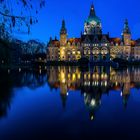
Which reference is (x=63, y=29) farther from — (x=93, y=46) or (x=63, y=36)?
(x=93, y=46)

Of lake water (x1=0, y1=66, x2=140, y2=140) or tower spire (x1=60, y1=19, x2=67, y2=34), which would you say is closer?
lake water (x1=0, y1=66, x2=140, y2=140)

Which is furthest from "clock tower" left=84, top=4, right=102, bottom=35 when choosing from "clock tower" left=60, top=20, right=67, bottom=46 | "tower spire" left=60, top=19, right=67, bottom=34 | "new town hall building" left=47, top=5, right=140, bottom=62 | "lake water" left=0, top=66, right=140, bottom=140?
"lake water" left=0, top=66, right=140, bottom=140

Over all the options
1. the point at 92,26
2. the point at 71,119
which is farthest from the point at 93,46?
the point at 71,119

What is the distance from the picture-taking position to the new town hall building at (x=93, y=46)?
153 m

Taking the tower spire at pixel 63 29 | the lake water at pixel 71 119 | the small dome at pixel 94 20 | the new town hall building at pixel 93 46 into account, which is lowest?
the lake water at pixel 71 119

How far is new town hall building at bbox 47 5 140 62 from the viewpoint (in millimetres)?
152625

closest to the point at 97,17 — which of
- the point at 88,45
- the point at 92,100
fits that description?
the point at 88,45

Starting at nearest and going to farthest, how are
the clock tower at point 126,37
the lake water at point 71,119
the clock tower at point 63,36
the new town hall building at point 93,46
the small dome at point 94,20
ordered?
the lake water at point 71,119, the new town hall building at point 93,46, the clock tower at point 63,36, the clock tower at point 126,37, the small dome at point 94,20

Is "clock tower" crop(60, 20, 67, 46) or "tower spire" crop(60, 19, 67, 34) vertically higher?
"tower spire" crop(60, 19, 67, 34)

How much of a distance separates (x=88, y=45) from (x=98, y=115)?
A: 13726 centimetres

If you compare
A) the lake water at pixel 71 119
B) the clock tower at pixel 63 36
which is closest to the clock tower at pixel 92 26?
the clock tower at pixel 63 36

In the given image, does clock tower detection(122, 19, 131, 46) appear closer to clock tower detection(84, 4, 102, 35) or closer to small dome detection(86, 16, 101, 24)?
clock tower detection(84, 4, 102, 35)

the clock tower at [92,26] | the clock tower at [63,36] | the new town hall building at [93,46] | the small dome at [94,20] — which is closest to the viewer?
the new town hall building at [93,46]

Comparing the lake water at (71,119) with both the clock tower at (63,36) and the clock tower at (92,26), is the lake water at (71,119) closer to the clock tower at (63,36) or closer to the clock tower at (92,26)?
the clock tower at (63,36)
